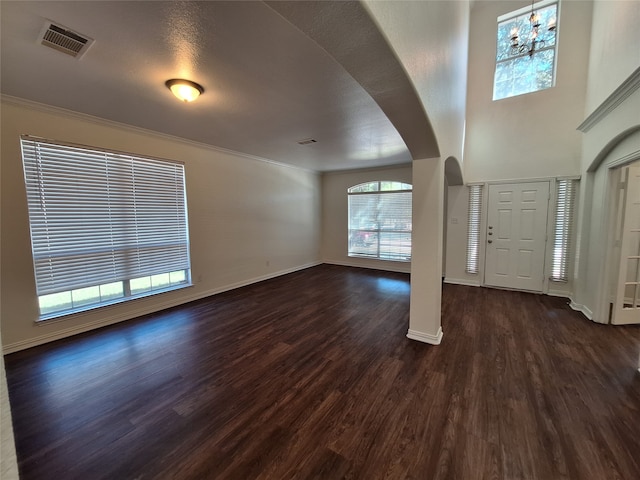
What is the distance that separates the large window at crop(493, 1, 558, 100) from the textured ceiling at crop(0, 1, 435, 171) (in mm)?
2834

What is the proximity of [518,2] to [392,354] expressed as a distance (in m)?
6.14

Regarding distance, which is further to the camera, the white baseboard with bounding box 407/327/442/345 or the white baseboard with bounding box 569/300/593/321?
the white baseboard with bounding box 569/300/593/321

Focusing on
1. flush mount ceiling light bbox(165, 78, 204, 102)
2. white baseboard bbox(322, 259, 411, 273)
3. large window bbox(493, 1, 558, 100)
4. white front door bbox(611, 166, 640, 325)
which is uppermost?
large window bbox(493, 1, 558, 100)

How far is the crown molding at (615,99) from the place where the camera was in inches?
102

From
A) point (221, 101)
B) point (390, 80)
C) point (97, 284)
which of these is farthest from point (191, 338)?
point (390, 80)

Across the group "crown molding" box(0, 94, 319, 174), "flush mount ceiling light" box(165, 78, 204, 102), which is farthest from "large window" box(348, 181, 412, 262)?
"flush mount ceiling light" box(165, 78, 204, 102)

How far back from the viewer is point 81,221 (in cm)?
325

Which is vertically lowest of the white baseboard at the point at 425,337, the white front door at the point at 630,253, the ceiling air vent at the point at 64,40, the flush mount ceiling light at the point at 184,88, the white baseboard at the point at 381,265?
the white baseboard at the point at 425,337

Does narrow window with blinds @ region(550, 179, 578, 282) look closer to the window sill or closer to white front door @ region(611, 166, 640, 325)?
white front door @ region(611, 166, 640, 325)

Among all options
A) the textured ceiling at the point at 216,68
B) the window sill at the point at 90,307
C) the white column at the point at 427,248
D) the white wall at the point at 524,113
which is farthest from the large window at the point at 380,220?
the window sill at the point at 90,307

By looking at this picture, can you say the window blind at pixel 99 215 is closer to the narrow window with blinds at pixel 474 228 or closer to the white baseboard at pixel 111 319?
the white baseboard at pixel 111 319

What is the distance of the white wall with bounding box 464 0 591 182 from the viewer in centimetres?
420

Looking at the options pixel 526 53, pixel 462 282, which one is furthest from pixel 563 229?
pixel 526 53

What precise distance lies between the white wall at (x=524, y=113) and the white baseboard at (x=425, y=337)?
3365 mm
